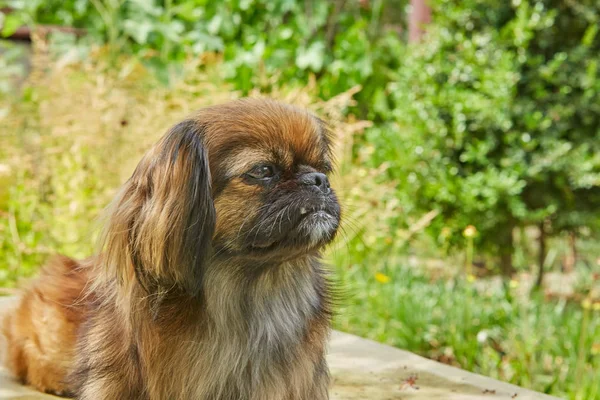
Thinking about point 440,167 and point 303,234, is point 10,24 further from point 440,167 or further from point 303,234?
point 303,234

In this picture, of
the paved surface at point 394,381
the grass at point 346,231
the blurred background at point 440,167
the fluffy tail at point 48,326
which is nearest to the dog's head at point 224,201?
the fluffy tail at point 48,326

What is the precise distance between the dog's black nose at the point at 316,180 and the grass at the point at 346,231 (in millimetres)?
1991

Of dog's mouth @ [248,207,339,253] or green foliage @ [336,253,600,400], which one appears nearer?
dog's mouth @ [248,207,339,253]

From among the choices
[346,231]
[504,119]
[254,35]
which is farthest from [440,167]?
[254,35]

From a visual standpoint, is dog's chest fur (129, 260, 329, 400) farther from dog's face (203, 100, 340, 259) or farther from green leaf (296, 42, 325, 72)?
green leaf (296, 42, 325, 72)

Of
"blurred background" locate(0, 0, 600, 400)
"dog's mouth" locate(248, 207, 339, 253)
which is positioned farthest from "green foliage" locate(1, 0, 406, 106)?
"dog's mouth" locate(248, 207, 339, 253)

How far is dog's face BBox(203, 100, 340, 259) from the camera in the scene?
2.45 m

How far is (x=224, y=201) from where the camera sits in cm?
251

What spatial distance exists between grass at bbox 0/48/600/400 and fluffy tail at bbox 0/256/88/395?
1.76 m

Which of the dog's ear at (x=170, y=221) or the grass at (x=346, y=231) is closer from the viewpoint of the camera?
the dog's ear at (x=170, y=221)

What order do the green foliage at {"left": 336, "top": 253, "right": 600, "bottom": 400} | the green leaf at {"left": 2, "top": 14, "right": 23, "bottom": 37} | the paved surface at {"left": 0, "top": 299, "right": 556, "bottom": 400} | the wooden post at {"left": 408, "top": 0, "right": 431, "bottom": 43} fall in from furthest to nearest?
1. the green leaf at {"left": 2, "top": 14, "right": 23, "bottom": 37}
2. the wooden post at {"left": 408, "top": 0, "right": 431, "bottom": 43}
3. the green foliage at {"left": 336, "top": 253, "right": 600, "bottom": 400}
4. the paved surface at {"left": 0, "top": 299, "right": 556, "bottom": 400}

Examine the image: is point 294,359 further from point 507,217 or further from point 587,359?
point 507,217

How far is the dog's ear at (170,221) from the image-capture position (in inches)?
Result: 96.1

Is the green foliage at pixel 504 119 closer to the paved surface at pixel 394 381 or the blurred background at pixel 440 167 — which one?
the blurred background at pixel 440 167
